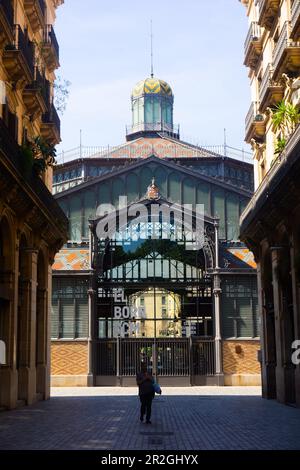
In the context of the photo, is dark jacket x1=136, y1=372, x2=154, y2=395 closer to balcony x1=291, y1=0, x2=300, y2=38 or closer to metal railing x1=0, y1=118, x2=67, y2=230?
metal railing x1=0, y1=118, x2=67, y2=230

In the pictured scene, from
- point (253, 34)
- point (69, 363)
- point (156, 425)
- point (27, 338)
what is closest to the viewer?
point (156, 425)

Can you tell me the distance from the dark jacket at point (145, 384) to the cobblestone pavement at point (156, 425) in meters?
0.84

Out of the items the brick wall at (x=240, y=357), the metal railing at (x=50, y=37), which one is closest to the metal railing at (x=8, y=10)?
the metal railing at (x=50, y=37)

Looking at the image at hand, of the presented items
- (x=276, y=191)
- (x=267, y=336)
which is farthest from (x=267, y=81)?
(x=267, y=336)

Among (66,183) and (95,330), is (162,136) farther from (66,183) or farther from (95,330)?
(95,330)

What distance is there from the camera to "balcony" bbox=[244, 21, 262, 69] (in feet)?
107

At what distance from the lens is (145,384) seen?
19844 millimetres

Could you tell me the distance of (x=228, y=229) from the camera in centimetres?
4500

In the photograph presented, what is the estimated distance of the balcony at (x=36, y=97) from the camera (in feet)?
88.7

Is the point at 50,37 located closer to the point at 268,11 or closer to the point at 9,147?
the point at 268,11

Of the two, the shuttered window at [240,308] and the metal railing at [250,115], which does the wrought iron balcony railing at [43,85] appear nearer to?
the metal railing at [250,115]

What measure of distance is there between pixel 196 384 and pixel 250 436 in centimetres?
2504

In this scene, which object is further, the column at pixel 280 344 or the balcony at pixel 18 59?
the column at pixel 280 344

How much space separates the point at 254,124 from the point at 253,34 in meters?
4.24
